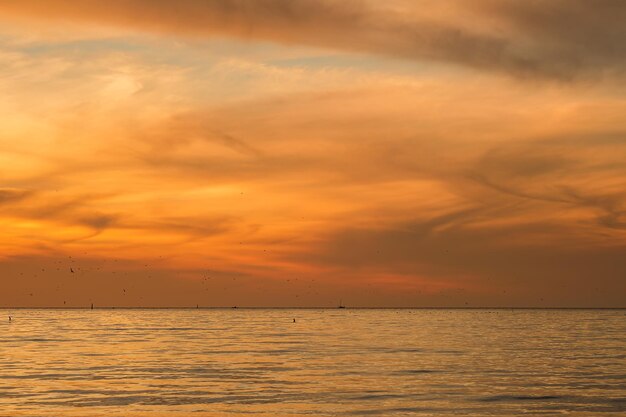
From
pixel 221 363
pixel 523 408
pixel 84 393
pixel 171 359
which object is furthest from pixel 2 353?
pixel 523 408

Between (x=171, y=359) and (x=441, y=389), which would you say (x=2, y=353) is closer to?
(x=171, y=359)

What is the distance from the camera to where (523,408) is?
154 feet

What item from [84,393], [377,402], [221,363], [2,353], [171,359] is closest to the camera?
[377,402]

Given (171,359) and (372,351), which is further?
(372,351)

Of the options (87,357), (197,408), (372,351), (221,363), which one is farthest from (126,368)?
(372,351)

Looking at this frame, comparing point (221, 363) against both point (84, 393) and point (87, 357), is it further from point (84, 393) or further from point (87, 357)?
point (84, 393)

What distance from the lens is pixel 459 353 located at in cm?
8750

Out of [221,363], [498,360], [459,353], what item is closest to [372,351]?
[459,353]

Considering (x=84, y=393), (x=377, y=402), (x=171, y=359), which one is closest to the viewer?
(x=377, y=402)

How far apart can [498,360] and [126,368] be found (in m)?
35.7

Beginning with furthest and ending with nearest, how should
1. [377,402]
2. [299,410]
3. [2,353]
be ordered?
[2,353] → [377,402] → [299,410]

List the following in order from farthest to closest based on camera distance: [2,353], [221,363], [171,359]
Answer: [2,353] → [171,359] → [221,363]

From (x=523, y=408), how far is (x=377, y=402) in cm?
857

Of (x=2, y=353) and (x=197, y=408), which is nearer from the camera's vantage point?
(x=197, y=408)
